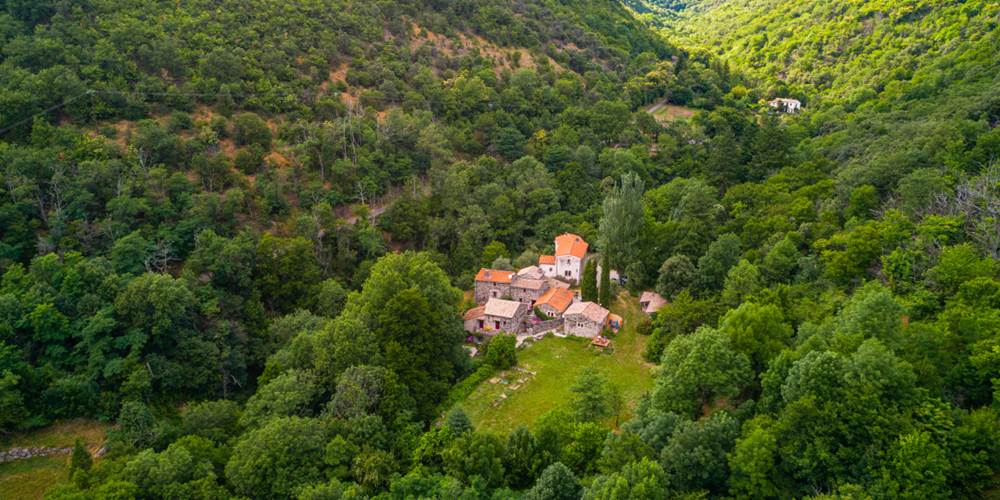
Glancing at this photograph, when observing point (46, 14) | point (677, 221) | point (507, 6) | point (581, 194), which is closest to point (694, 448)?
point (677, 221)

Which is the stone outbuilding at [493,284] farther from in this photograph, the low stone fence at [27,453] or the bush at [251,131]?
the low stone fence at [27,453]

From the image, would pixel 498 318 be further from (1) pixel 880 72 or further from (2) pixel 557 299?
(1) pixel 880 72

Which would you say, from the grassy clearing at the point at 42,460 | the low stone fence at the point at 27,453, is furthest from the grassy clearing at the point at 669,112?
the low stone fence at the point at 27,453

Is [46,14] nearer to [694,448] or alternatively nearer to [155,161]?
[155,161]

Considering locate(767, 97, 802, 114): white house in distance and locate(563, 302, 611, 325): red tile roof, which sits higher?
locate(767, 97, 802, 114): white house in distance

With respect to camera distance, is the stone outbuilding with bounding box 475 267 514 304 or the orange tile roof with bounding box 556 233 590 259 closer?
the stone outbuilding with bounding box 475 267 514 304

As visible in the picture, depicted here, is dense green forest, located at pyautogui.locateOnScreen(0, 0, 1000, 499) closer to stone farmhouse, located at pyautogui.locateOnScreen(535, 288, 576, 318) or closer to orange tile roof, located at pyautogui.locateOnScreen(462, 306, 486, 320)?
orange tile roof, located at pyautogui.locateOnScreen(462, 306, 486, 320)

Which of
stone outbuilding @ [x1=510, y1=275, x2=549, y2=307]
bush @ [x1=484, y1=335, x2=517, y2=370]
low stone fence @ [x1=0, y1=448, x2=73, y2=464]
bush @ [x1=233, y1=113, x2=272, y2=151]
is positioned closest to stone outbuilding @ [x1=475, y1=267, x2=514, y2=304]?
stone outbuilding @ [x1=510, y1=275, x2=549, y2=307]
